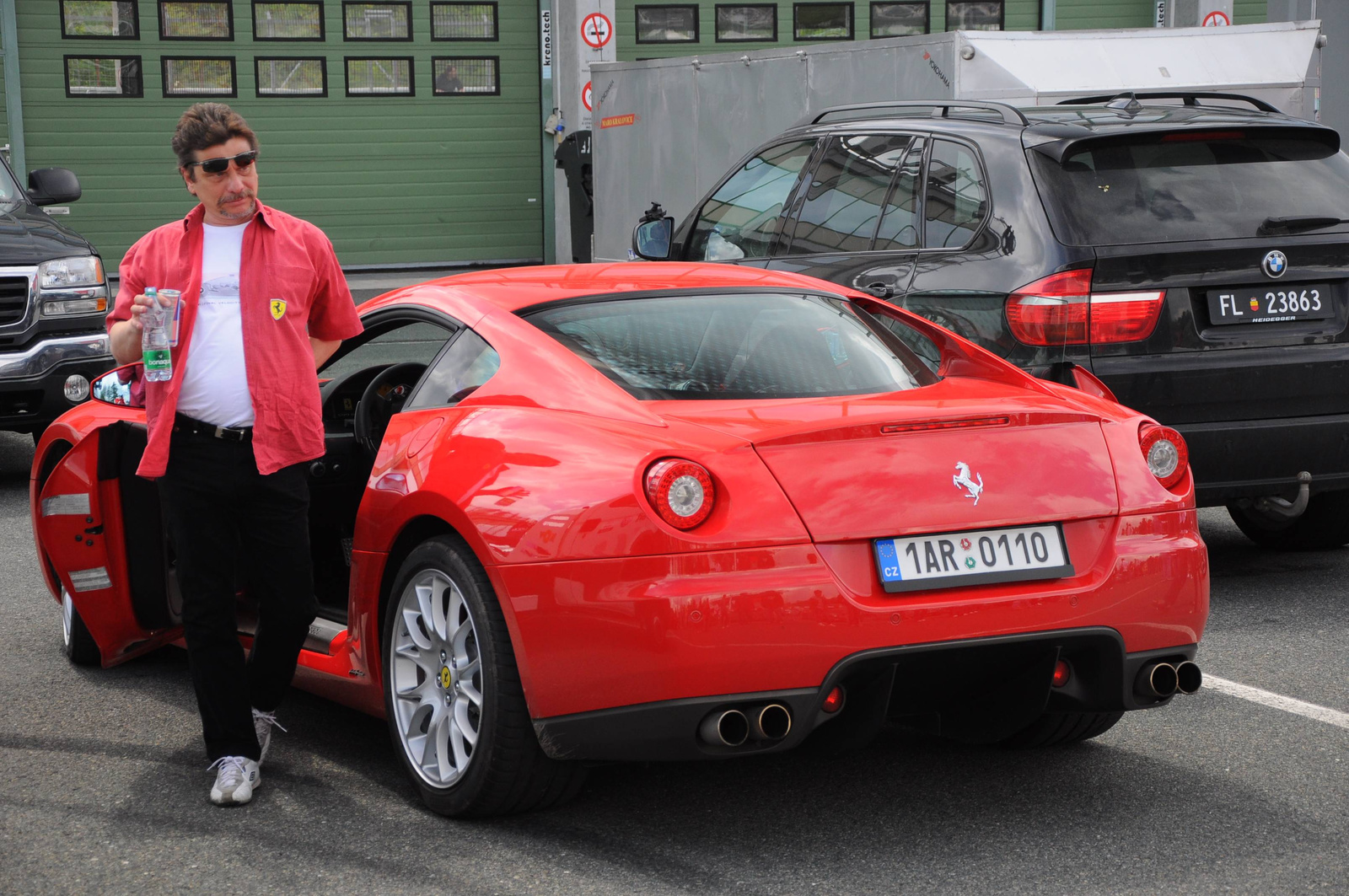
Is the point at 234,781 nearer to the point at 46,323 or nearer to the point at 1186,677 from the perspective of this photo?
the point at 1186,677

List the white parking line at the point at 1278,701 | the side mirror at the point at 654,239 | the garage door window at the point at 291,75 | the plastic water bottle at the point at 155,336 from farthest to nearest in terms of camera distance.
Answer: the garage door window at the point at 291,75
the side mirror at the point at 654,239
the white parking line at the point at 1278,701
the plastic water bottle at the point at 155,336

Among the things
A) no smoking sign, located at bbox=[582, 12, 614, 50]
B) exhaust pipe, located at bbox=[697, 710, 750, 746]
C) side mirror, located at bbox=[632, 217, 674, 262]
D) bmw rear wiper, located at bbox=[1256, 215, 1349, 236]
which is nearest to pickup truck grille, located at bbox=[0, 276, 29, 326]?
side mirror, located at bbox=[632, 217, 674, 262]

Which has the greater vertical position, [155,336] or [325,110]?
[325,110]

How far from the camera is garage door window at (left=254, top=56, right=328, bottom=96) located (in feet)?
73.1

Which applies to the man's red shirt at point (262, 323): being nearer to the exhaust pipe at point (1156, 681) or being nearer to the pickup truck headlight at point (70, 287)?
the exhaust pipe at point (1156, 681)

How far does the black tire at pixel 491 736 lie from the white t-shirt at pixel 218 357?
0.60 m

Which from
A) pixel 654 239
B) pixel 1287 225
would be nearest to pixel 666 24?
pixel 654 239

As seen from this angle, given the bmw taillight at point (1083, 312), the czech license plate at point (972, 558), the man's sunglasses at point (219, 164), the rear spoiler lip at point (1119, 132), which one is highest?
the rear spoiler lip at point (1119, 132)

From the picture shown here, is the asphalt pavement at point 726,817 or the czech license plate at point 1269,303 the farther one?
the czech license plate at point 1269,303

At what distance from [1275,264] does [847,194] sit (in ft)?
5.98

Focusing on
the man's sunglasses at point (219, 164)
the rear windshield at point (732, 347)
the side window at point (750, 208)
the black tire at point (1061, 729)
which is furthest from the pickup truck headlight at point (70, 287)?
the black tire at point (1061, 729)

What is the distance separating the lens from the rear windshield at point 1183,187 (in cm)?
595

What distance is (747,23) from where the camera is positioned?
23.3 metres

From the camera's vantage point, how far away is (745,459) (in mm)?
3586
